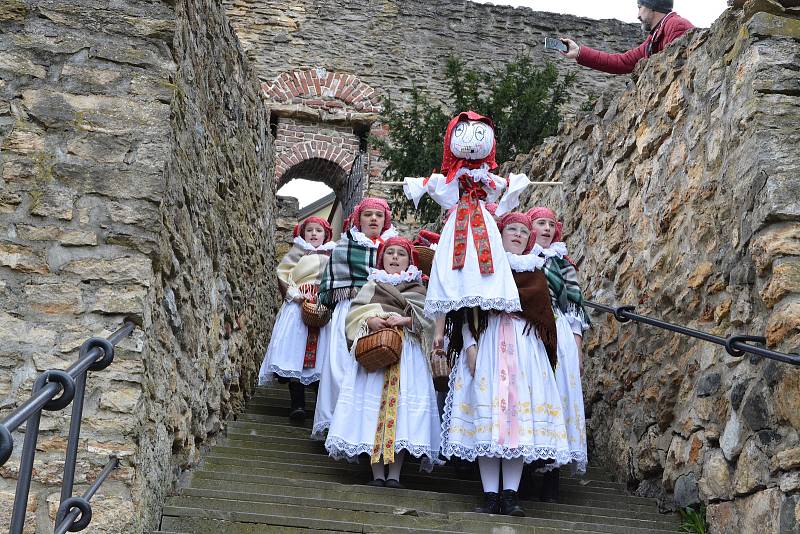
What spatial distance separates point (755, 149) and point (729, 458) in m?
1.38

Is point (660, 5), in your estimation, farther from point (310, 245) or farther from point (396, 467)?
point (396, 467)

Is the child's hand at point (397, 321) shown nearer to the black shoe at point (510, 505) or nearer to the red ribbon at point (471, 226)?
the red ribbon at point (471, 226)

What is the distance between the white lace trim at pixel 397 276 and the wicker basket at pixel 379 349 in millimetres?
479

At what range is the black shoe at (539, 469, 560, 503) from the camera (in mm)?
4832

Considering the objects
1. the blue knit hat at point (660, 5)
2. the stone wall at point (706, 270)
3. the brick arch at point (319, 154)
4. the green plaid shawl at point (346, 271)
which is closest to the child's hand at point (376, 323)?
the green plaid shawl at point (346, 271)

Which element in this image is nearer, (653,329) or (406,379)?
(406,379)

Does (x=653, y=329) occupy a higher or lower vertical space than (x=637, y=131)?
lower

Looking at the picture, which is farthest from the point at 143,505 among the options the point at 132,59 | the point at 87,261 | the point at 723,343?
the point at 723,343

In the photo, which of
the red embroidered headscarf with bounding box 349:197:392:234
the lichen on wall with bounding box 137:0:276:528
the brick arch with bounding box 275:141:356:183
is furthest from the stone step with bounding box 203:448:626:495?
the brick arch with bounding box 275:141:356:183

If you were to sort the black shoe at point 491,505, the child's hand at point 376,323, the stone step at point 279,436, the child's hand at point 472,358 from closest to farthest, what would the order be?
the black shoe at point 491,505, the child's hand at point 472,358, the child's hand at point 376,323, the stone step at point 279,436

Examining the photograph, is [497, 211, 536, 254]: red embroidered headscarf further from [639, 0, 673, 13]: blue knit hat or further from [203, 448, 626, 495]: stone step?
[639, 0, 673, 13]: blue knit hat

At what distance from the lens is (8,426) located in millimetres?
2244

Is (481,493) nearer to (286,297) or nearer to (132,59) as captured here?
(286,297)

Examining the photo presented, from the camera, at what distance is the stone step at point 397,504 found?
4.33 metres
